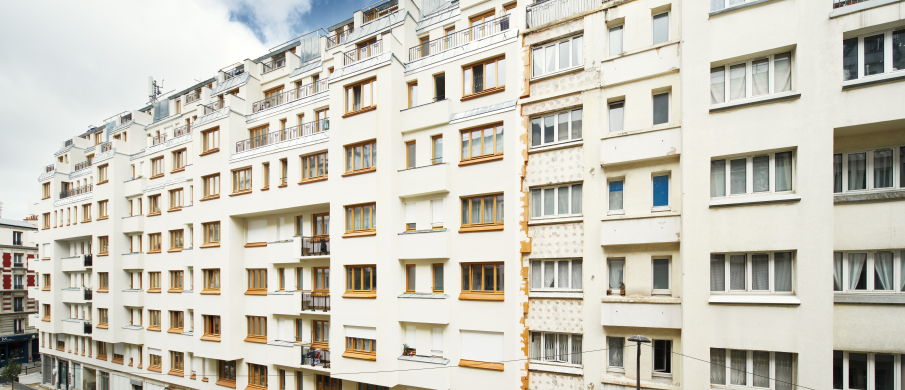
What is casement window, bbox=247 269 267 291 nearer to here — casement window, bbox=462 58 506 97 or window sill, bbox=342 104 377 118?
window sill, bbox=342 104 377 118

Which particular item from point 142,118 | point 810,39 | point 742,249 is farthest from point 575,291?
point 142,118

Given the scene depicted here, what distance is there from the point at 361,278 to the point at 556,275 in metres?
9.23

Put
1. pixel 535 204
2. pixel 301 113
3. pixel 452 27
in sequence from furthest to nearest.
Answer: pixel 301 113 < pixel 452 27 < pixel 535 204

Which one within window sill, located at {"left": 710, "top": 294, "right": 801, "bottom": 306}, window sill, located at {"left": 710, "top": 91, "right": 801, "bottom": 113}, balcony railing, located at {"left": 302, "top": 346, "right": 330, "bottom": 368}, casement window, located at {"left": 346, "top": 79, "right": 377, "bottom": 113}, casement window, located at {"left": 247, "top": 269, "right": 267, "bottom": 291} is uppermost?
casement window, located at {"left": 346, "top": 79, "right": 377, "bottom": 113}

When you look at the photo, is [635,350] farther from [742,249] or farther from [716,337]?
[742,249]

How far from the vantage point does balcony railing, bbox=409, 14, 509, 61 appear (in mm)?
17578

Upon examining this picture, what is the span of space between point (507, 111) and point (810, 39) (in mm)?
9436

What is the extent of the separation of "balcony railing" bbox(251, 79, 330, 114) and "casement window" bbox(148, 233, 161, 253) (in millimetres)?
13458

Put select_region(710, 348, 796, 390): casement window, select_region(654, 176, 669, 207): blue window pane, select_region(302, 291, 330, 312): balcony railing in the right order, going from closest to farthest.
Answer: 1. select_region(710, 348, 796, 390): casement window
2. select_region(654, 176, 669, 207): blue window pane
3. select_region(302, 291, 330, 312): balcony railing

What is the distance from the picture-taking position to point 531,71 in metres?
16.4

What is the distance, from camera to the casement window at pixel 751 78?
12.0 metres

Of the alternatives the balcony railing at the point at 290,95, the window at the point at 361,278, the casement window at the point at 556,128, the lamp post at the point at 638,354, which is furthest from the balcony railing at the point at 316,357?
the casement window at the point at 556,128

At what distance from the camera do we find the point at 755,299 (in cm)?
1156

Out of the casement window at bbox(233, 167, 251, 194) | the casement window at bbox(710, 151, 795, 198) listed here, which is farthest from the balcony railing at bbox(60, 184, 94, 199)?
the casement window at bbox(710, 151, 795, 198)
